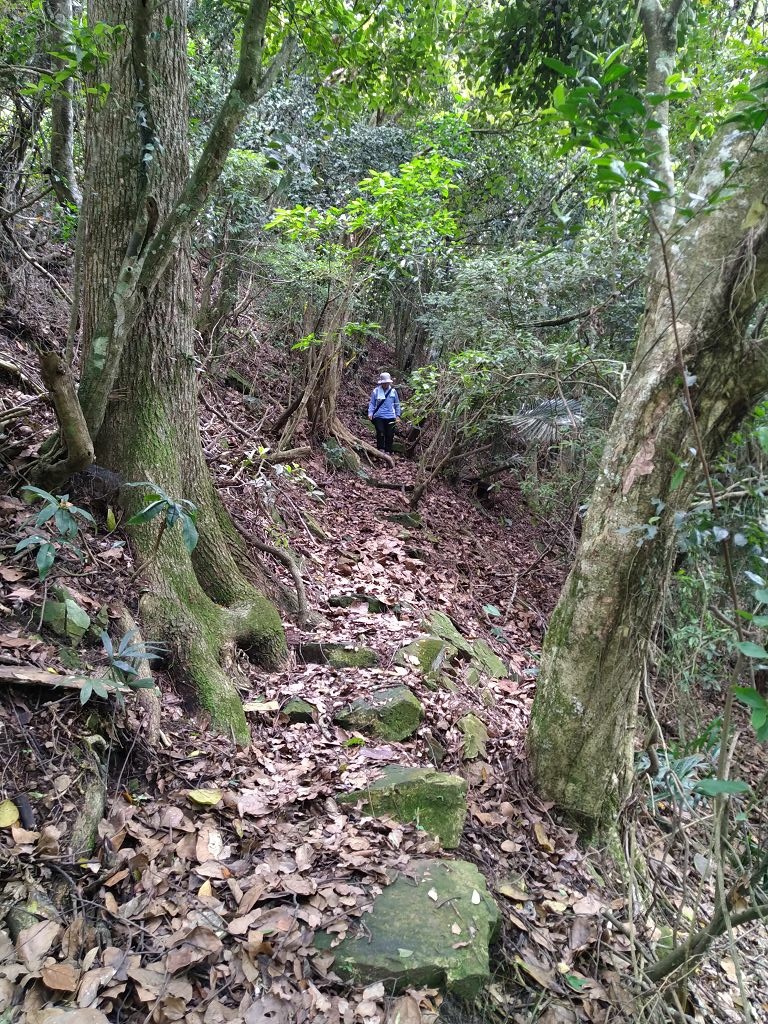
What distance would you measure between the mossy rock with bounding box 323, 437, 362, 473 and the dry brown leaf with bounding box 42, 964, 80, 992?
7.47 meters

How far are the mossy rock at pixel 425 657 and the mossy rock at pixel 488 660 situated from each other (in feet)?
2.24

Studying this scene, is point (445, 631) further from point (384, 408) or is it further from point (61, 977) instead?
point (384, 408)

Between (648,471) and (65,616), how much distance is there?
319 centimetres

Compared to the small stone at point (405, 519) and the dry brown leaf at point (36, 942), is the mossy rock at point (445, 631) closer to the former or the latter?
the small stone at point (405, 519)

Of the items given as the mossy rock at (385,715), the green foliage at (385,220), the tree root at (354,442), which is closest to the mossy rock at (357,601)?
the mossy rock at (385,715)

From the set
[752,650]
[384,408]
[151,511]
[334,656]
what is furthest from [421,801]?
[384,408]

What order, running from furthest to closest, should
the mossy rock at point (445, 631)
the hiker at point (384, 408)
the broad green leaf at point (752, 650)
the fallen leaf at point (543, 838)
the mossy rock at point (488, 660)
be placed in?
the hiker at point (384, 408) → the mossy rock at point (488, 660) → the mossy rock at point (445, 631) → the fallen leaf at point (543, 838) → the broad green leaf at point (752, 650)

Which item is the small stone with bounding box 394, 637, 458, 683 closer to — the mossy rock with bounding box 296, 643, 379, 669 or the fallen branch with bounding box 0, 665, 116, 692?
the mossy rock with bounding box 296, 643, 379, 669

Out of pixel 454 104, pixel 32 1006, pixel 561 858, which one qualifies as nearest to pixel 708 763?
pixel 561 858

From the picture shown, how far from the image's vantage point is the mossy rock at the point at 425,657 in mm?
4828

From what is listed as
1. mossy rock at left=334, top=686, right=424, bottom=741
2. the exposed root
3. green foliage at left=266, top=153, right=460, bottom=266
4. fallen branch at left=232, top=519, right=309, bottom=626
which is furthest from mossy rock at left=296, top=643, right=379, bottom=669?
green foliage at left=266, top=153, right=460, bottom=266

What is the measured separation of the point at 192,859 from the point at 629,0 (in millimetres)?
6740

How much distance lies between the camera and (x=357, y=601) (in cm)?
574

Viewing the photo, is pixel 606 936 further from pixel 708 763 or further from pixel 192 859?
pixel 192 859
